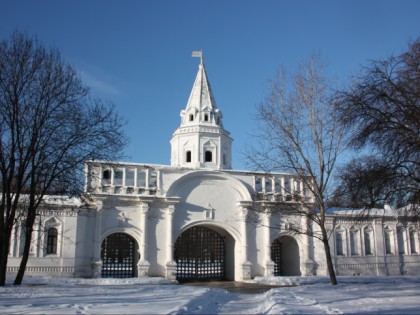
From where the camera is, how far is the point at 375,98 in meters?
12.9

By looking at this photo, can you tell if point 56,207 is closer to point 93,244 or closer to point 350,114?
point 93,244

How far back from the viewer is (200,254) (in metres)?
28.4

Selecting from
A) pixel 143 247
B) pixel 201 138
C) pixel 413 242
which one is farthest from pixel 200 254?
pixel 413 242

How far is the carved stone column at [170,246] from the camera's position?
991 inches

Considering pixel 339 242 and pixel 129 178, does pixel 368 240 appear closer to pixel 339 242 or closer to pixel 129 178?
pixel 339 242

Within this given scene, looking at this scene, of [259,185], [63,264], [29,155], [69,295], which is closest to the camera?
[69,295]

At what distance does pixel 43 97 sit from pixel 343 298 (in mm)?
12632

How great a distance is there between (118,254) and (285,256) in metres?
10.9

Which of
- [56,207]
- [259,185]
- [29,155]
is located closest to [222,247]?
[259,185]

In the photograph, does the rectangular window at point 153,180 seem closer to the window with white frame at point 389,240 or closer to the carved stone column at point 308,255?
the carved stone column at point 308,255

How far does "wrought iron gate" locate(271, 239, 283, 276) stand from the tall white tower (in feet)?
19.6

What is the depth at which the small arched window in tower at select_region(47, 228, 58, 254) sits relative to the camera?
79.6 ft

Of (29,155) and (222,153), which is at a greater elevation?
(222,153)

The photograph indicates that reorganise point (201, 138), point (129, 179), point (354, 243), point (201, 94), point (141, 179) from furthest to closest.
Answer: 1. point (201, 94)
2. point (354, 243)
3. point (201, 138)
4. point (129, 179)
5. point (141, 179)
